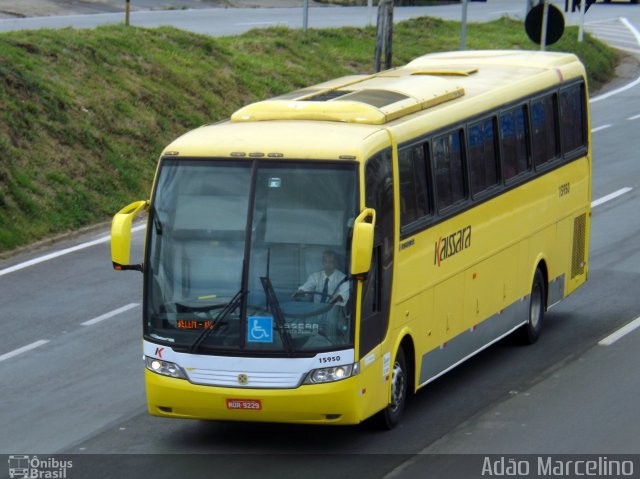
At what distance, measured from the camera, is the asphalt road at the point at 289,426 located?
12.1 metres

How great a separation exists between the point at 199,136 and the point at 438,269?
2804 mm

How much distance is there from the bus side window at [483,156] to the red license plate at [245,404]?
13.4 feet

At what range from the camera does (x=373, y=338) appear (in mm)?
12289

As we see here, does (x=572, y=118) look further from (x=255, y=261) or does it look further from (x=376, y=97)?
(x=255, y=261)

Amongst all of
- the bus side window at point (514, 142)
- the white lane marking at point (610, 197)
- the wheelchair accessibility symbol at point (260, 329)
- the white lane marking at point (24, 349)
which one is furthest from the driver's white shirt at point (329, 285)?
the white lane marking at point (610, 197)

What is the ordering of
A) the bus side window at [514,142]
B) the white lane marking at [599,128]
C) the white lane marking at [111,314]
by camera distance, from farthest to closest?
the white lane marking at [599,128] < the white lane marking at [111,314] < the bus side window at [514,142]

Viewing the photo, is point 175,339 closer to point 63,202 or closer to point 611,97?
point 63,202

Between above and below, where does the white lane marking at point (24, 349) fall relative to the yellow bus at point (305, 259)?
below

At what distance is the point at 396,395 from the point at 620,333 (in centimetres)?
481

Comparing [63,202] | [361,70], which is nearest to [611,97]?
[361,70]

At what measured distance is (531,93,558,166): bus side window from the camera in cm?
1673

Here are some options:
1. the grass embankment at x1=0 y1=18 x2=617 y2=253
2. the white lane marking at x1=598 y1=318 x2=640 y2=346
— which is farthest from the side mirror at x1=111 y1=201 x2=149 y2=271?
the grass embankment at x1=0 y1=18 x2=617 y2=253

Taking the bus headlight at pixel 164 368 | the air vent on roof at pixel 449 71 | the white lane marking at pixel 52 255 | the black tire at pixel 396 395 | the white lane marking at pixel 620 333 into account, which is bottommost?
the white lane marking at pixel 52 255

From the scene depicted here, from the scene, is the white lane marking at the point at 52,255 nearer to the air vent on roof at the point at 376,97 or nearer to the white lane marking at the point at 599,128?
the air vent on roof at the point at 376,97
